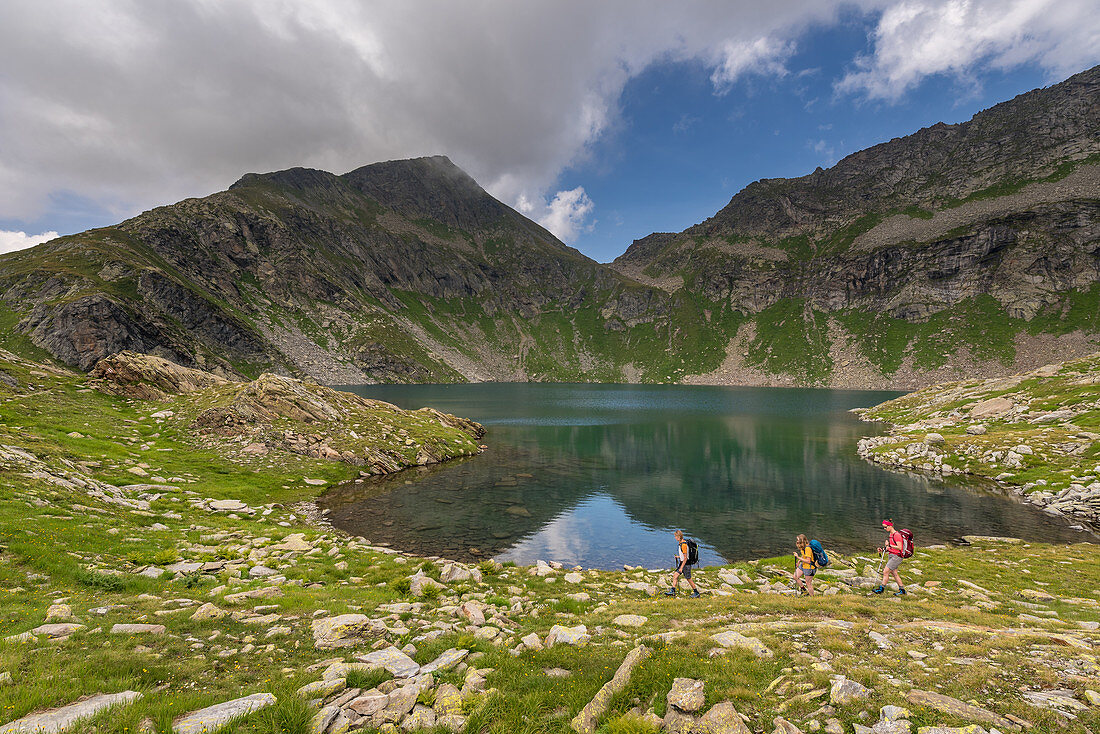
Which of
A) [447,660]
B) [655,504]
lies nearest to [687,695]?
[447,660]

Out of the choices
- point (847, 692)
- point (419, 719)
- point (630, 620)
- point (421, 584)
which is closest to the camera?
point (419, 719)

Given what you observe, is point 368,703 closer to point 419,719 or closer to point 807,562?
point 419,719

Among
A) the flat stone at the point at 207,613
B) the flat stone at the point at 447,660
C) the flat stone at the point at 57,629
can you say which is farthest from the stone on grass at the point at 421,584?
the flat stone at the point at 57,629

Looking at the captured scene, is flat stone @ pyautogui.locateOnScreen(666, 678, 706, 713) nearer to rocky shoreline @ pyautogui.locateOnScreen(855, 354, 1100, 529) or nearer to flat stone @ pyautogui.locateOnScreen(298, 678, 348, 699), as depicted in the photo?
flat stone @ pyautogui.locateOnScreen(298, 678, 348, 699)

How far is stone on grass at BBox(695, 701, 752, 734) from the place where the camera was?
7.60 meters

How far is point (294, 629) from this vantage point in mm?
12625

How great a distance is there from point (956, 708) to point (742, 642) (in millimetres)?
4580

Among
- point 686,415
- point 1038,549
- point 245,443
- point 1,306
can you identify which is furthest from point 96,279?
point 1038,549

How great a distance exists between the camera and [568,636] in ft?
42.3

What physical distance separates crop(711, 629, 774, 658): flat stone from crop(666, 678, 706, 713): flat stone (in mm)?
2622

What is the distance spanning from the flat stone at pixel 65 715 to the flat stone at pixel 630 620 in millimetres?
12399

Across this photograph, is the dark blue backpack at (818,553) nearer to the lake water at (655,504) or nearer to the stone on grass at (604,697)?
the lake water at (655,504)

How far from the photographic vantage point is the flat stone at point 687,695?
8.37m

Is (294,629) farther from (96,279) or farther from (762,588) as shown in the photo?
(96,279)
